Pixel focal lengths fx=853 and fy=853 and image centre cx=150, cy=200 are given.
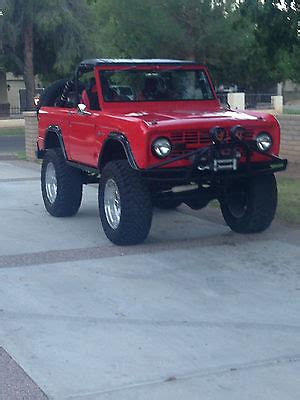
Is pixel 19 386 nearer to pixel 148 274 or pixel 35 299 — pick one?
pixel 35 299

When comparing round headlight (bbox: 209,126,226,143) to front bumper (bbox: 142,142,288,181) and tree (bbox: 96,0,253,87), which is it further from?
tree (bbox: 96,0,253,87)

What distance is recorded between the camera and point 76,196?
1164 centimetres

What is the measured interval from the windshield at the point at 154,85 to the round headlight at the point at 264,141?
72.5 inches

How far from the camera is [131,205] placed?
9.30 m

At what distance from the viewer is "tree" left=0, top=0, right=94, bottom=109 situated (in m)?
35.8

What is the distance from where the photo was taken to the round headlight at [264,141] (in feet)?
31.1

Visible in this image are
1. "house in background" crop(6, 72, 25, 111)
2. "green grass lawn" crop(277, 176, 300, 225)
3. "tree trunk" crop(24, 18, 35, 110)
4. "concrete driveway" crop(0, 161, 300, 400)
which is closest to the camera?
"concrete driveway" crop(0, 161, 300, 400)

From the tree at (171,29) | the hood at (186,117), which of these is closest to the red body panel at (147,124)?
the hood at (186,117)

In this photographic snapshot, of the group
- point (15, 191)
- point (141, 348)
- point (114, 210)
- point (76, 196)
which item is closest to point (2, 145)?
point (15, 191)

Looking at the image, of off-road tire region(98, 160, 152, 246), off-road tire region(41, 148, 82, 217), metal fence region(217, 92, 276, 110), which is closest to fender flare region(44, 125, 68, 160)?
off-road tire region(41, 148, 82, 217)

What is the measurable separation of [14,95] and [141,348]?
54.4m

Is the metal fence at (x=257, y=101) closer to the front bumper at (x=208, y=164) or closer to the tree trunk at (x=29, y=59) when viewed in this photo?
the tree trunk at (x=29, y=59)

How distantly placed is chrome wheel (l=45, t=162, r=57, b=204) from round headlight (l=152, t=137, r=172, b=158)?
3.18 m

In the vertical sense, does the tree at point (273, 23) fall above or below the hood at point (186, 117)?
above
